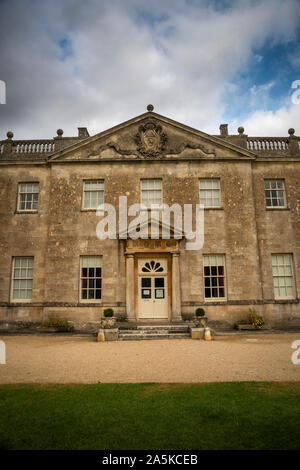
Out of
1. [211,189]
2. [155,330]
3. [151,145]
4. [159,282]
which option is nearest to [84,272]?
[159,282]

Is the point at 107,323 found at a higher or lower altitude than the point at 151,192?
lower

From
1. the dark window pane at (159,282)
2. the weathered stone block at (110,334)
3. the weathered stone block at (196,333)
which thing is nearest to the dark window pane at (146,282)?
the dark window pane at (159,282)

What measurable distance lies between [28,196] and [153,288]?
815 centimetres

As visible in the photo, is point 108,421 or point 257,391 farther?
point 257,391

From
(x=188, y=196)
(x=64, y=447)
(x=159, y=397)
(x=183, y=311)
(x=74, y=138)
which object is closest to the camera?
(x=64, y=447)

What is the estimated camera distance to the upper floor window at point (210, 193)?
52.0 ft

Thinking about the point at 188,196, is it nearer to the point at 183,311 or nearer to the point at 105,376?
the point at 183,311

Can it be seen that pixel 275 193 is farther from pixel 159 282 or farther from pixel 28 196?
pixel 28 196

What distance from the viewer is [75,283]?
15.0 m

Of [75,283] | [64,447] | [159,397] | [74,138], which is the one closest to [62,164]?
[74,138]

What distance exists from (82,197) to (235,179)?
789cm

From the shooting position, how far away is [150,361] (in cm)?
829

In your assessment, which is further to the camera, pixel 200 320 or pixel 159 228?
pixel 159 228

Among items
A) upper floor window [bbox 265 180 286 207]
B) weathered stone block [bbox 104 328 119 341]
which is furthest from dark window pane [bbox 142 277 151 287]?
upper floor window [bbox 265 180 286 207]
